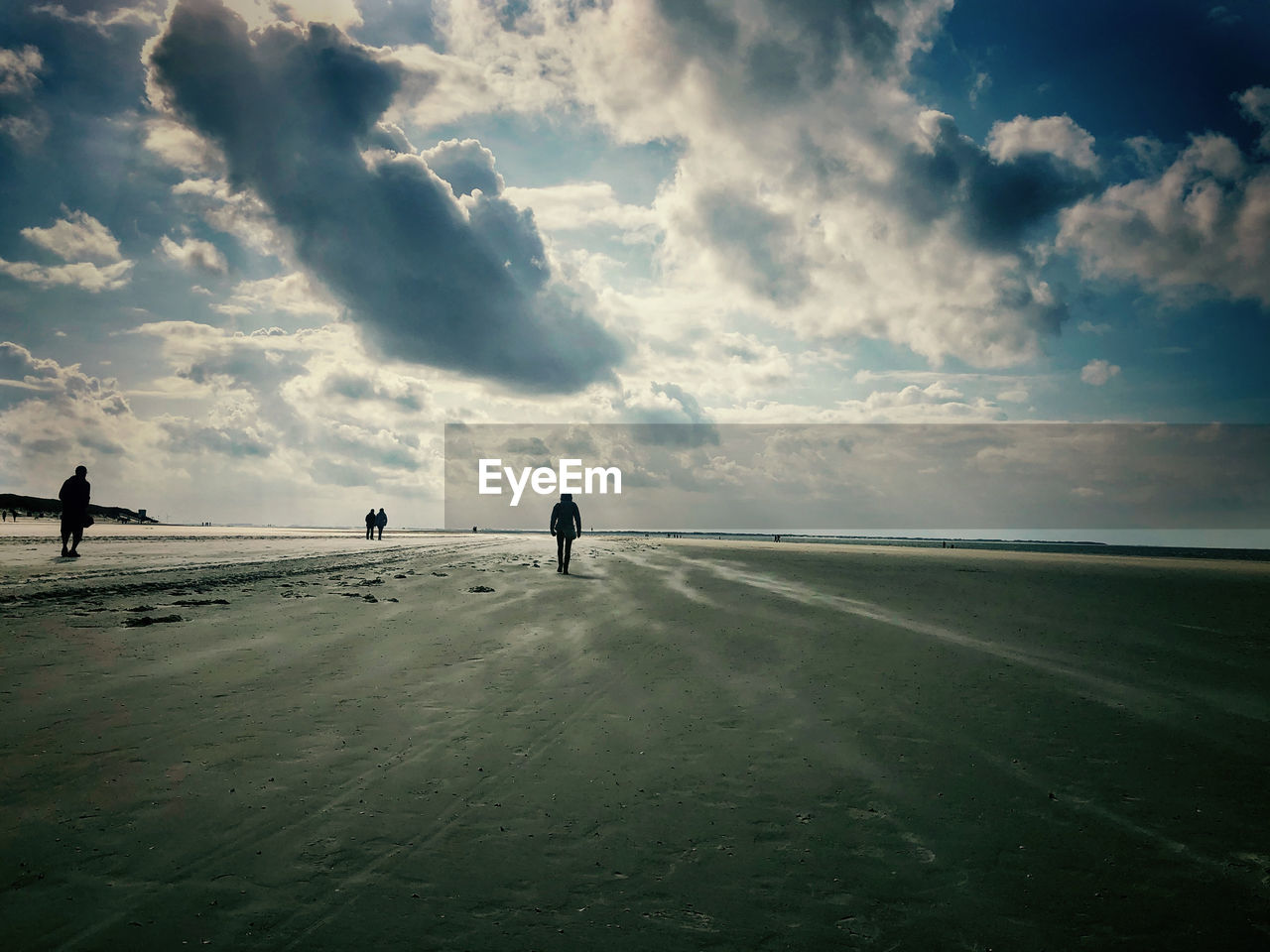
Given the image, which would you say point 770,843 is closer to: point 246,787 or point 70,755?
point 246,787

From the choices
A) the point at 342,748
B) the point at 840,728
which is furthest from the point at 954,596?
the point at 342,748

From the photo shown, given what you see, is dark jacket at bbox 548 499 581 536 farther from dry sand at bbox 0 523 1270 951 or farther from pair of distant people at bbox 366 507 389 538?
pair of distant people at bbox 366 507 389 538

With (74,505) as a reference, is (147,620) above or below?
below

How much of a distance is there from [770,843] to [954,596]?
14.3m

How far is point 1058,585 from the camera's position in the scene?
19906 mm

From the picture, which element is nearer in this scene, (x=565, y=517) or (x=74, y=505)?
(x=74, y=505)

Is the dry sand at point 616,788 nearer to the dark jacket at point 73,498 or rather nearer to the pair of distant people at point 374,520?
the dark jacket at point 73,498

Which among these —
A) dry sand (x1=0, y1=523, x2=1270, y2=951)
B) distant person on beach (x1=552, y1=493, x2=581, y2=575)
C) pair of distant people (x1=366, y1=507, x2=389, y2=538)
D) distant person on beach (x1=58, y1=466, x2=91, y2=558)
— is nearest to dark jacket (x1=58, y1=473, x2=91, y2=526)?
distant person on beach (x1=58, y1=466, x2=91, y2=558)

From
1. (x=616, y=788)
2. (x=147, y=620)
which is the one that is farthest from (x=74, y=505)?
(x=616, y=788)

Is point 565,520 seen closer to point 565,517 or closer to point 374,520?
point 565,517

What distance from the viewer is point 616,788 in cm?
496

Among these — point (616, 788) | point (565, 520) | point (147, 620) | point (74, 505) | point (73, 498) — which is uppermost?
point (73, 498)

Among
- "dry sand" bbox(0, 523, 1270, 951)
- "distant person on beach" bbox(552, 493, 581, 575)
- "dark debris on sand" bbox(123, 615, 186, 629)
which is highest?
"distant person on beach" bbox(552, 493, 581, 575)

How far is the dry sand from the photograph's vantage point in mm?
3389
